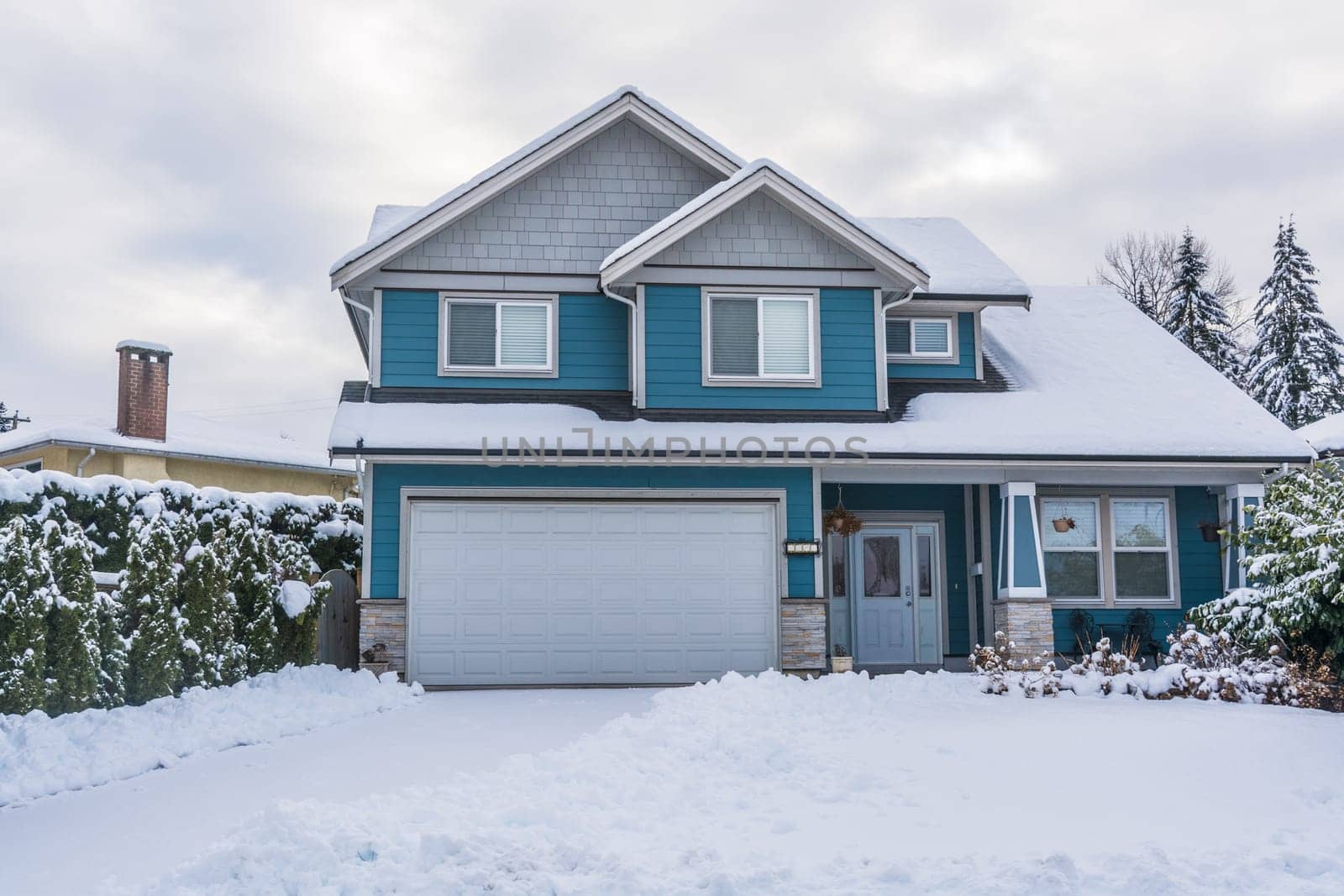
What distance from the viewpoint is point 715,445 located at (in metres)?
13.9

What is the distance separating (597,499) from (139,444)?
12230 mm

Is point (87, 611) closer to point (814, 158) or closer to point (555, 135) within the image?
point (555, 135)

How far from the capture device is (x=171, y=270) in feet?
76.5

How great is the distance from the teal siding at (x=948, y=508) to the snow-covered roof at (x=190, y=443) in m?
11.9

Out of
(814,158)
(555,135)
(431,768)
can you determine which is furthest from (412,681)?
(814,158)

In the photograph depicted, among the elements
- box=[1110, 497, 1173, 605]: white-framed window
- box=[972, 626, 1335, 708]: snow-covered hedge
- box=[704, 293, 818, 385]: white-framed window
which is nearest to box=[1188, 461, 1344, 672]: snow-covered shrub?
box=[972, 626, 1335, 708]: snow-covered hedge

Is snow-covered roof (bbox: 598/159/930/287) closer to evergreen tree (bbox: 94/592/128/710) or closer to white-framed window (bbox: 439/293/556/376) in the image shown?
white-framed window (bbox: 439/293/556/376)

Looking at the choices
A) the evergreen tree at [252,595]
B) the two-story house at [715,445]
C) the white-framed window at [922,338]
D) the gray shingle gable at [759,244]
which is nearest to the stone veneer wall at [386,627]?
the two-story house at [715,445]

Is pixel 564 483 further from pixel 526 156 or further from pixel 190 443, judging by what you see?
pixel 190 443

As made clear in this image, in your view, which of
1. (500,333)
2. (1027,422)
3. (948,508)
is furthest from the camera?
(948,508)

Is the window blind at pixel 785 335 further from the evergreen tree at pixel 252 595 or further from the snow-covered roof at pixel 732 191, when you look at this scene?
the evergreen tree at pixel 252 595

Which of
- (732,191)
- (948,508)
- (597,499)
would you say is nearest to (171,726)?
(597,499)

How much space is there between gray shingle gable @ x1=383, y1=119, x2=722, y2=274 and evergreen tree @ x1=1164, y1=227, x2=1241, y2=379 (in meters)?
22.9

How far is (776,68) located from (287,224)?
12.3 m
